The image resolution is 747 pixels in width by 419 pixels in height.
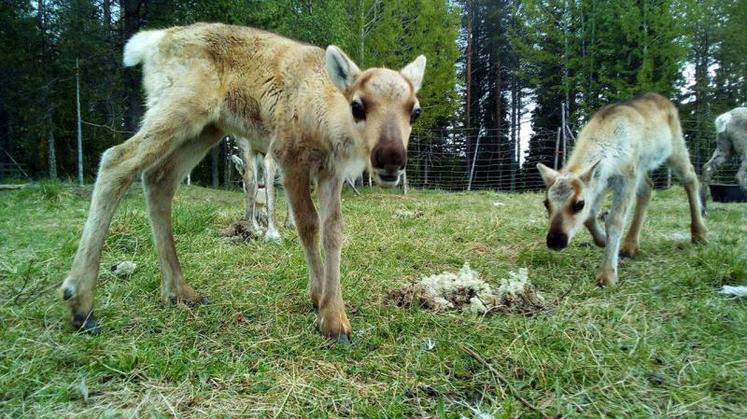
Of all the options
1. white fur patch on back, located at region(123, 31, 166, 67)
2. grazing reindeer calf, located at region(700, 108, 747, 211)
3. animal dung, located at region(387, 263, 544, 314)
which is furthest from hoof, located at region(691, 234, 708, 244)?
white fur patch on back, located at region(123, 31, 166, 67)

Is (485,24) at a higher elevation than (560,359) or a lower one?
higher

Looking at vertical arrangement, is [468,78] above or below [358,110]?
above

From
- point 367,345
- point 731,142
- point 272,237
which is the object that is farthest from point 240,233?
point 731,142

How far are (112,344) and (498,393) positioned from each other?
2298 millimetres

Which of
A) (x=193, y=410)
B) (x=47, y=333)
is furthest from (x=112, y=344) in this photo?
(x=193, y=410)

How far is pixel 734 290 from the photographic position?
4008 millimetres

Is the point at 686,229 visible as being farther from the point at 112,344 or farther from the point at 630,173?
the point at 112,344

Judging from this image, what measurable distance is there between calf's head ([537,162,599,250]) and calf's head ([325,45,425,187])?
94.0 inches

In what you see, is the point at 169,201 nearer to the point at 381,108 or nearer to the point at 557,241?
the point at 381,108

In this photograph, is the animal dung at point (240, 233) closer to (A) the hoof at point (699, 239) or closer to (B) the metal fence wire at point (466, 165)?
(A) the hoof at point (699, 239)


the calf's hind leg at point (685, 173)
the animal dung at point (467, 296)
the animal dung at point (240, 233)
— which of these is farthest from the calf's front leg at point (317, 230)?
the calf's hind leg at point (685, 173)

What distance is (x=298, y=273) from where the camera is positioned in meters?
4.70

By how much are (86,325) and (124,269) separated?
1.57 meters

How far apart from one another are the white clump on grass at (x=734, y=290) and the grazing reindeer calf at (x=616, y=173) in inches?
35.2
